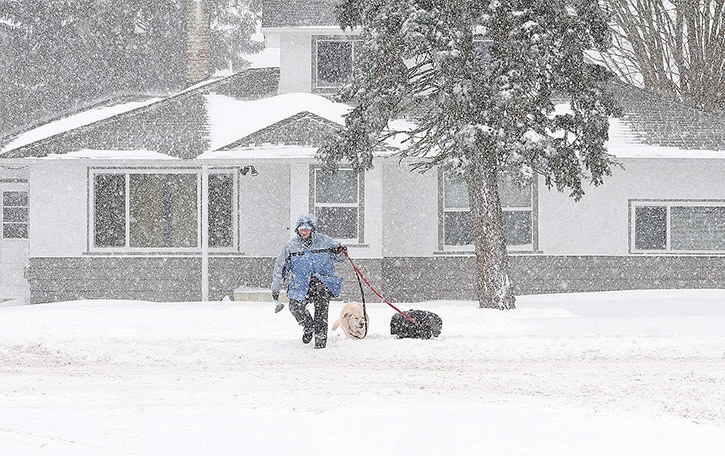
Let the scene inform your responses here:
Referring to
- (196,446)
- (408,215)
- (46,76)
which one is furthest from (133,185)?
(46,76)

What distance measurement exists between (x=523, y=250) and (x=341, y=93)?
6.29 metres

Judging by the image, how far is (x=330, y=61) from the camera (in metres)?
22.3

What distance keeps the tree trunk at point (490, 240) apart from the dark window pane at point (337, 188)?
3.85 m

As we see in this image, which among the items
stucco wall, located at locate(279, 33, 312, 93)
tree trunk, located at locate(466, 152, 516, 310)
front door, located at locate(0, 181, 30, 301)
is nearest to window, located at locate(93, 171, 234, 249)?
stucco wall, located at locate(279, 33, 312, 93)

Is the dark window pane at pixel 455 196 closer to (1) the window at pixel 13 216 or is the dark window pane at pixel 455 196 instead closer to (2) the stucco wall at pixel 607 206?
(2) the stucco wall at pixel 607 206

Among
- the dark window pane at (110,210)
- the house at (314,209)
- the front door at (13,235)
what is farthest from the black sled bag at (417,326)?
the front door at (13,235)

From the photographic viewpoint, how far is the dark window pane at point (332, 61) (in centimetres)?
2222

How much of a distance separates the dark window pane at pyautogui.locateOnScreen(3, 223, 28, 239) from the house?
10.3 ft

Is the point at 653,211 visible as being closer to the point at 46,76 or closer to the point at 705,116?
the point at 705,116

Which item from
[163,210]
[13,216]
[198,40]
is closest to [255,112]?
[163,210]

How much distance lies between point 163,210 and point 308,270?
9.97m

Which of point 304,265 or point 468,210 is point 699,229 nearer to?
point 468,210

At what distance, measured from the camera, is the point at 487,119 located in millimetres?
15430

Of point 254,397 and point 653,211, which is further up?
point 653,211
